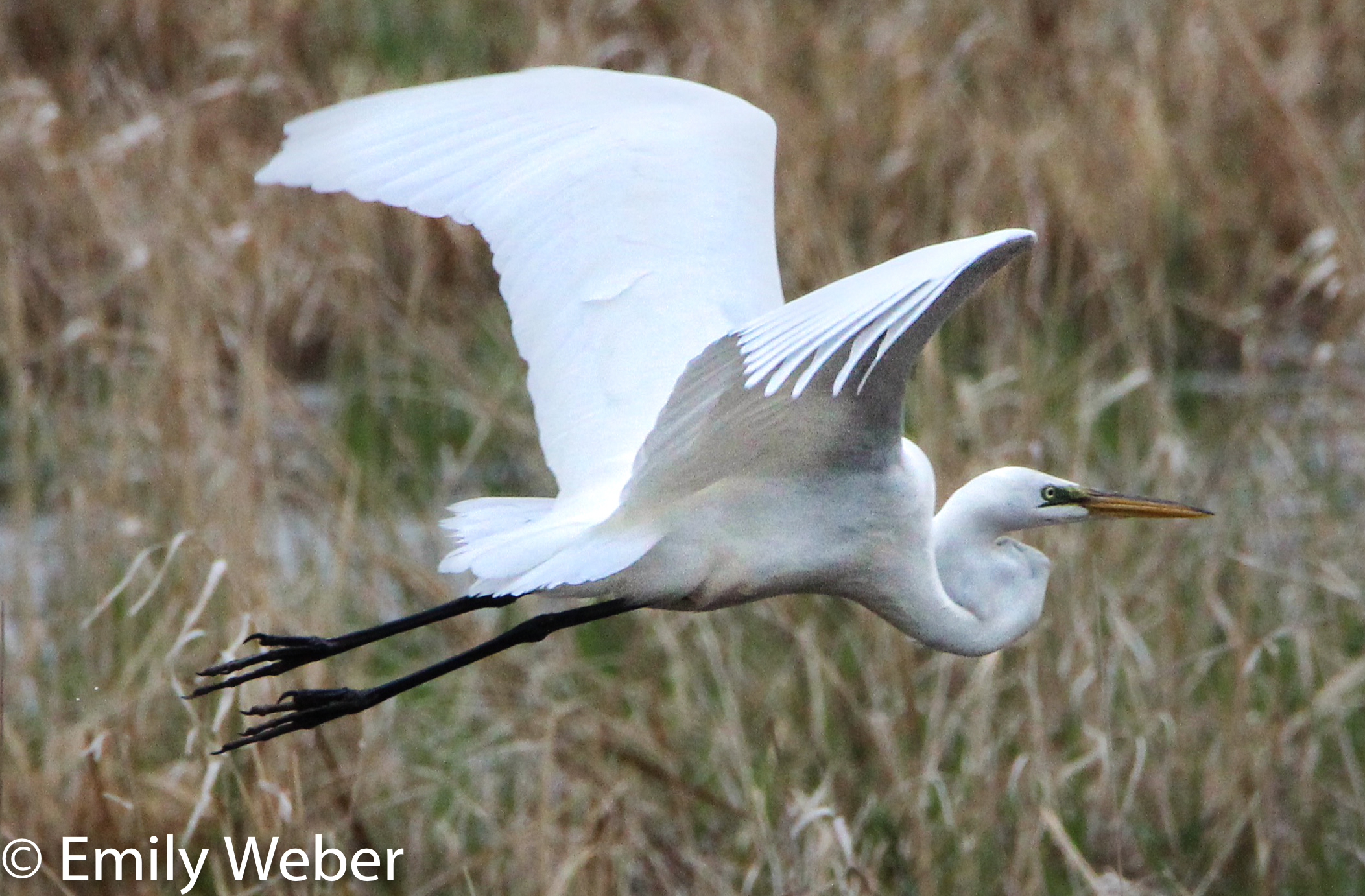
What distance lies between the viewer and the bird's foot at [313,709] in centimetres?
266

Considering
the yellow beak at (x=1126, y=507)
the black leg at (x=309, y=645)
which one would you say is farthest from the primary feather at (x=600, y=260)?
the yellow beak at (x=1126, y=507)

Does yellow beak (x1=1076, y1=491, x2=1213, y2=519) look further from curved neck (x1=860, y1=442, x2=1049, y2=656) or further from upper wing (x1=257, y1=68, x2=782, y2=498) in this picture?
upper wing (x1=257, y1=68, x2=782, y2=498)

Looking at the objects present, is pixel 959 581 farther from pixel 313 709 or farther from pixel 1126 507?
pixel 313 709

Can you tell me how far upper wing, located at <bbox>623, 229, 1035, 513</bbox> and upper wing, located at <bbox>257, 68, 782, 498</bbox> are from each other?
0.24 metres

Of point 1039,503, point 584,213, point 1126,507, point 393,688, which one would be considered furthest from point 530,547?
point 1126,507

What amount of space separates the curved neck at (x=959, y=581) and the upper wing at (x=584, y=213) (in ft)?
1.27

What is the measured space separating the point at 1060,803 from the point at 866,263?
2107mm

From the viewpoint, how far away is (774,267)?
9.52 ft

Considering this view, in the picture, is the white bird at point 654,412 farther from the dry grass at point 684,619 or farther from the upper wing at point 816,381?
the dry grass at point 684,619

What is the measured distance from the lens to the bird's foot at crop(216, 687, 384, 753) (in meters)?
2.66

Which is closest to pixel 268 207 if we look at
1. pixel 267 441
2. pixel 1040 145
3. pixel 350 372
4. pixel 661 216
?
pixel 350 372

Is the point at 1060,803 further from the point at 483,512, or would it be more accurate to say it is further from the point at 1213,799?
the point at 483,512

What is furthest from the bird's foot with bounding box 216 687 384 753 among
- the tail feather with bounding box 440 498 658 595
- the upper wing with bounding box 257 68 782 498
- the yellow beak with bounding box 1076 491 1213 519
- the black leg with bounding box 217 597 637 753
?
the yellow beak with bounding box 1076 491 1213 519

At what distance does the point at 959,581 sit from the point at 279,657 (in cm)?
96
